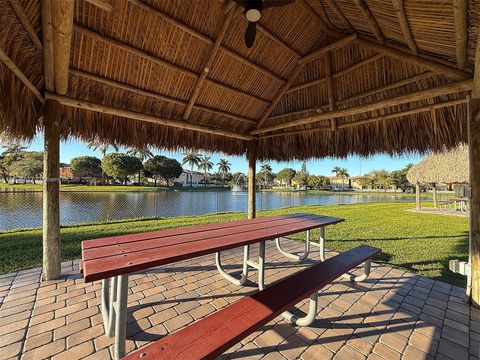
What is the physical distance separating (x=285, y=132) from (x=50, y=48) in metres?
4.30

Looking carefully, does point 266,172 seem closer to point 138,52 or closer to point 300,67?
point 300,67

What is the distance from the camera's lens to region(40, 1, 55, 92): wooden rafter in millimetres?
1920

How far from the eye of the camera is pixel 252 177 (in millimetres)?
5688

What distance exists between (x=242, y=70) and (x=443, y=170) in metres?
13.9

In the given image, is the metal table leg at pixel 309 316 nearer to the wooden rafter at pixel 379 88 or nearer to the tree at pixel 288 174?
the wooden rafter at pixel 379 88

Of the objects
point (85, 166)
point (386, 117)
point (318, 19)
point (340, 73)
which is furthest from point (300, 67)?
point (85, 166)

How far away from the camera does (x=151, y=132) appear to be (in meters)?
4.43

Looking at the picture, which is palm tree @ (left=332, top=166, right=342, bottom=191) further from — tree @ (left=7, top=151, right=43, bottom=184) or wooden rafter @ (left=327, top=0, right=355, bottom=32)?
wooden rafter @ (left=327, top=0, right=355, bottom=32)

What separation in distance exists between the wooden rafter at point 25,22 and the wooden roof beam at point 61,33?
229mm

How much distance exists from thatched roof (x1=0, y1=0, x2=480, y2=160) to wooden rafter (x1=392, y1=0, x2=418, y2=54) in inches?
0.5

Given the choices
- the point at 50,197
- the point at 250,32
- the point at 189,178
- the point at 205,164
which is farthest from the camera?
the point at 189,178

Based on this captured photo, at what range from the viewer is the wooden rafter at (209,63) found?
10.5 feet

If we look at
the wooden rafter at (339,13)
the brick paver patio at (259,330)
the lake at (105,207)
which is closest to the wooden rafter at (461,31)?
the wooden rafter at (339,13)

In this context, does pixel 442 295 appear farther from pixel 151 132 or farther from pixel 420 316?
pixel 151 132
